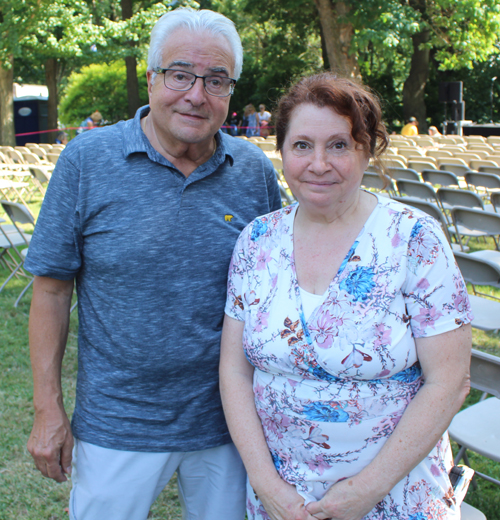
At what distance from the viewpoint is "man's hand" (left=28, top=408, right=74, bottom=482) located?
184 centimetres

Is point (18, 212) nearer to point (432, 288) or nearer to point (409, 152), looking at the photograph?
point (432, 288)

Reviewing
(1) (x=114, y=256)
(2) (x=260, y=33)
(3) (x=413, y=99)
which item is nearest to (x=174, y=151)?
(1) (x=114, y=256)

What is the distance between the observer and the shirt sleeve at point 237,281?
1.76 metres

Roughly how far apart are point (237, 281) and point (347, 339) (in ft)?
1.33

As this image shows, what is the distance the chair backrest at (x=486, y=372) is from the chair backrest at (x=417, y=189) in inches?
204

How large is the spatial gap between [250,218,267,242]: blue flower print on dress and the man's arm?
63cm

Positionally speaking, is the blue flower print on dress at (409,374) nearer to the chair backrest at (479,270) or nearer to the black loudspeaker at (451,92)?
the chair backrest at (479,270)

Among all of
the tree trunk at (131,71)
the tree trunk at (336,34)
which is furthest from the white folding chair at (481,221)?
the tree trunk at (131,71)

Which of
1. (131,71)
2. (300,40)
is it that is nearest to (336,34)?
(131,71)

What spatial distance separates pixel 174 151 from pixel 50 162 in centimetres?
1206

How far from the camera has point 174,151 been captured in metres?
1.83

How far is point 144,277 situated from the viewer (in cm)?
179

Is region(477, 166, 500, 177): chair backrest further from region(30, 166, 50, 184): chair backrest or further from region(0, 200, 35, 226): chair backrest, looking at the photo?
region(30, 166, 50, 184): chair backrest

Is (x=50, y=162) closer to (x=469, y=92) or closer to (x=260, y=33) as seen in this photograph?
(x=469, y=92)
